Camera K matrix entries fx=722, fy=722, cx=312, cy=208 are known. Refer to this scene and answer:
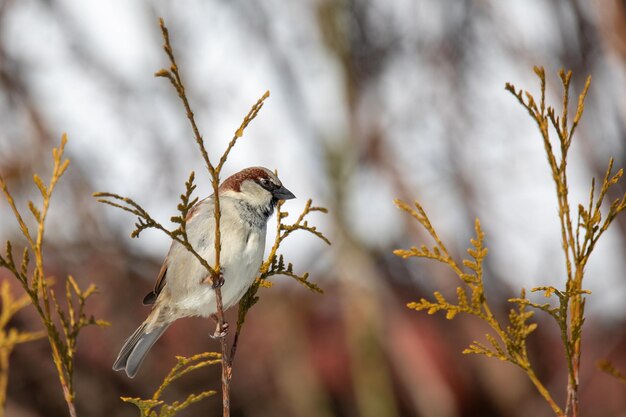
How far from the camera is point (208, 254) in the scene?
2.57m

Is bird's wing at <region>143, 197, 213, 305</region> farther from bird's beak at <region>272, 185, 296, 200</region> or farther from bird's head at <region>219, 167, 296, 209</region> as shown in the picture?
bird's beak at <region>272, 185, 296, 200</region>

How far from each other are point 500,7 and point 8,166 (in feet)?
12.4

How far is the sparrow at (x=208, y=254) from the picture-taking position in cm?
247

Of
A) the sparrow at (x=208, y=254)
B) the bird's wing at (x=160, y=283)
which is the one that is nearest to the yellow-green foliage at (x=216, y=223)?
the sparrow at (x=208, y=254)

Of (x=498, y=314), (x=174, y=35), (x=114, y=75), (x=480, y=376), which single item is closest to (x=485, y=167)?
(x=498, y=314)

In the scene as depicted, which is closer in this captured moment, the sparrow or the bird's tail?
the sparrow

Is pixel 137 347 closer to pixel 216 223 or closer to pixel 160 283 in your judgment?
pixel 160 283

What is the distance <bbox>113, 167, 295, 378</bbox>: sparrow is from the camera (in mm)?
2475

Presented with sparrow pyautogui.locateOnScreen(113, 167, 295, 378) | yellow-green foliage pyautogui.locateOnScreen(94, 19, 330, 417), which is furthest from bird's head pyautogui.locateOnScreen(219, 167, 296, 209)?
yellow-green foliage pyautogui.locateOnScreen(94, 19, 330, 417)

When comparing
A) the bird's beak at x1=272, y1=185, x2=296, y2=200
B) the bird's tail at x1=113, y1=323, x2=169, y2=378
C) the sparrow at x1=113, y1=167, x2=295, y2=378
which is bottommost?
the bird's tail at x1=113, y1=323, x2=169, y2=378

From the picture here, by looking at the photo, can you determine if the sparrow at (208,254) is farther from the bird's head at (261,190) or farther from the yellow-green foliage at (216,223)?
the yellow-green foliage at (216,223)

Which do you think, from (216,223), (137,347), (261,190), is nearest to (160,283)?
(137,347)

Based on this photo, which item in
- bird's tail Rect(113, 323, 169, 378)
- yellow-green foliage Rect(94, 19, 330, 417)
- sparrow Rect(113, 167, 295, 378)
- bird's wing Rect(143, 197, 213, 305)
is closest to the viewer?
yellow-green foliage Rect(94, 19, 330, 417)

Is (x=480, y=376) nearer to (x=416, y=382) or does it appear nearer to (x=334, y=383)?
(x=416, y=382)
